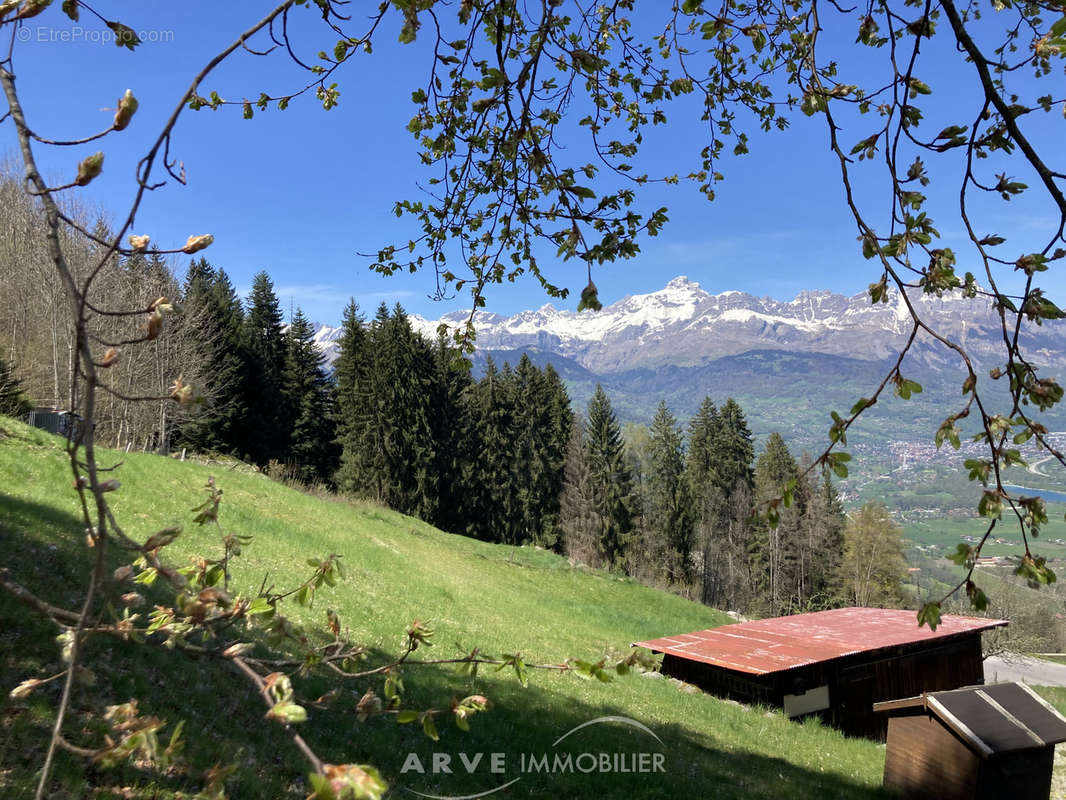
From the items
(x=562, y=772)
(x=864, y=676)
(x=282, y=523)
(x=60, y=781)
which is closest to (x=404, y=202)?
(x=60, y=781)

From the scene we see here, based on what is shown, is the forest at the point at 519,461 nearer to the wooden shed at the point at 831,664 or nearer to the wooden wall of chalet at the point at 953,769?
the wooden shed at the point at 831,664

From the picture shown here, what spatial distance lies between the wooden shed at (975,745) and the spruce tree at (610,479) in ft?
136

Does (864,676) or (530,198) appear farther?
(864,676)

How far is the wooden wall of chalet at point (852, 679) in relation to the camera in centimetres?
1539

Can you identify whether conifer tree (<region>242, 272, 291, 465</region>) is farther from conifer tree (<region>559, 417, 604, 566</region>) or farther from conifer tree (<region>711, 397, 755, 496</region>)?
conifer tree (<region>711, 397, 755, 496</region>)

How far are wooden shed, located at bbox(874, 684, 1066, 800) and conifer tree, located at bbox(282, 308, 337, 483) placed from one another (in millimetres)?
42297

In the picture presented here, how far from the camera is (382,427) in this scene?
47438 millimetres

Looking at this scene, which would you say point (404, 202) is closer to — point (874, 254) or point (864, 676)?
point (874, 254)

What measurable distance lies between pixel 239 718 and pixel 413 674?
139 inches

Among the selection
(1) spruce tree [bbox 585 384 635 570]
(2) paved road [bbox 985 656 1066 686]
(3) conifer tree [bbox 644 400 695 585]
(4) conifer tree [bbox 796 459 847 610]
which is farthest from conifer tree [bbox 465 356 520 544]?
(2) paved road [bbox 985 656 1066 686]

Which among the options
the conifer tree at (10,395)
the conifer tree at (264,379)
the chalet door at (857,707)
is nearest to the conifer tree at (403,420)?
the conifer tree at (264,379)

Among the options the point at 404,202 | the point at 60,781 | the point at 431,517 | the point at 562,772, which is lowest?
the point at 431,517

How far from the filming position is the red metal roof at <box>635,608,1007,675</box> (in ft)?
51.3

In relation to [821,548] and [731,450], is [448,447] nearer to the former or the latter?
[731,450]
